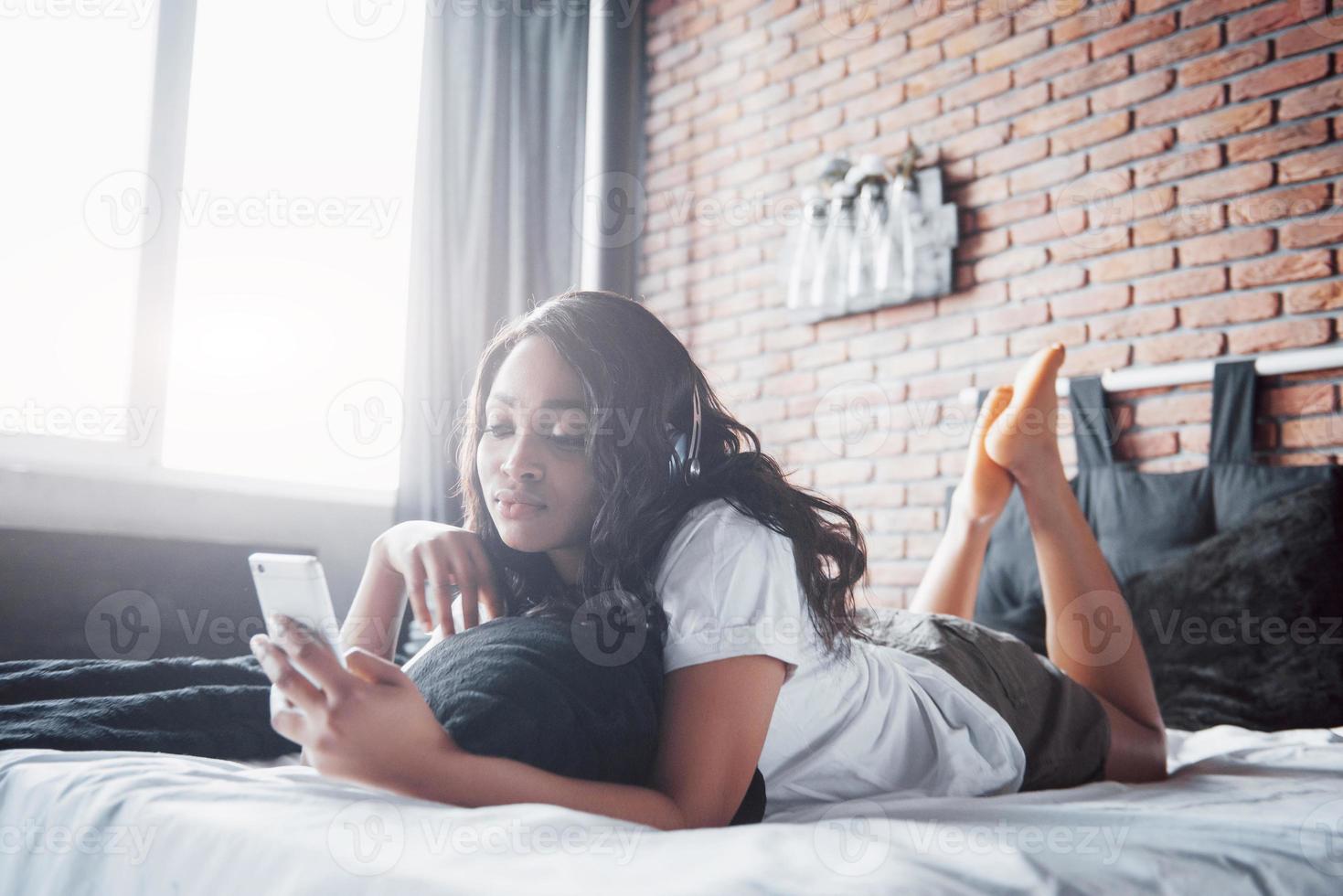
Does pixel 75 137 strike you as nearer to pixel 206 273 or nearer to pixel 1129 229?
pixel 206 273

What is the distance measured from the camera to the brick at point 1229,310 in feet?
7.29

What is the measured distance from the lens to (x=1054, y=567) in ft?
5.55

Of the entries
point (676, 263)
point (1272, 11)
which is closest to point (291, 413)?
point (676, 263)

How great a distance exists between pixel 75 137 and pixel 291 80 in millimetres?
650

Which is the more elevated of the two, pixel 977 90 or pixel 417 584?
pixel 977 90

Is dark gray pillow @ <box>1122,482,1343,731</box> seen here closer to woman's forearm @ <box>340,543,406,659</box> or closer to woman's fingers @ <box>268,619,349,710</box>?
woman's forearm @ <box>340,543,406,659</box>

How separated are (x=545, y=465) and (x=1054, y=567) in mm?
1037

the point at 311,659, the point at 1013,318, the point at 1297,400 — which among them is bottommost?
the point at 311,659

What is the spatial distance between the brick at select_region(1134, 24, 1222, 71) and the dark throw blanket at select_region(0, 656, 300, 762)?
239cm

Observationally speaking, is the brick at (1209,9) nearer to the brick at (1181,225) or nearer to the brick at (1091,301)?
the brick at (1181,225)

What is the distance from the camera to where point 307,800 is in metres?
0.76

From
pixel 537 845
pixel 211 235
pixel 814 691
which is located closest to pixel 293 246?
pixel 211 235

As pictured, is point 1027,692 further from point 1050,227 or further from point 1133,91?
point 1133,91

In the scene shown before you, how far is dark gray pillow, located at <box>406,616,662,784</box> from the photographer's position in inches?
30.5
